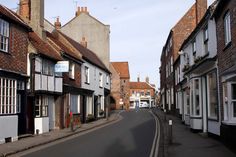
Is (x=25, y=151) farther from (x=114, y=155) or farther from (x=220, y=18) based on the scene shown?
(x=220, y=18)

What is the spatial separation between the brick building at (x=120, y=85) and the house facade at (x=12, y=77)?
52.3 meters

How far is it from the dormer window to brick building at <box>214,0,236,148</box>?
9.92 m

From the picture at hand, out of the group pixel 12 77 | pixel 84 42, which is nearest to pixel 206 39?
pixel 12 77

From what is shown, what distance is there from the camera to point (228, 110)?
14.2 meters

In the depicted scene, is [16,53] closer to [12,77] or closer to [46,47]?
[12,77]

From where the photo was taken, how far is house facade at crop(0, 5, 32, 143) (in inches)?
667

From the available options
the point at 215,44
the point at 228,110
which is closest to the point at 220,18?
the point at 215,44

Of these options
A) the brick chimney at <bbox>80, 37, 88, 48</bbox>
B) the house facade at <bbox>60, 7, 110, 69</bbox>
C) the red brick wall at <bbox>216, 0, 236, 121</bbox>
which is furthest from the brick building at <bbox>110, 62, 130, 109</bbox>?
the red brick wall at <bbox>216, 0, 236, 121</bbox>

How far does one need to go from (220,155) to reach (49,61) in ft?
46.3

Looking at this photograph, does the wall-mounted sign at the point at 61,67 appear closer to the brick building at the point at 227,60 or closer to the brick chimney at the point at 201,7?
the brick building at the point at 227,60

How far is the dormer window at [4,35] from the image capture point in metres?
17.2

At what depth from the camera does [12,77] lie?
17766 millimetres

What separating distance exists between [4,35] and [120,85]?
67546mm

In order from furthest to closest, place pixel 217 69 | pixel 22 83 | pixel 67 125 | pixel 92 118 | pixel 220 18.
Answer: pixel 92 118, pixel 67 125, pixel 22 83, pixel 217 69, pixel 220 18
